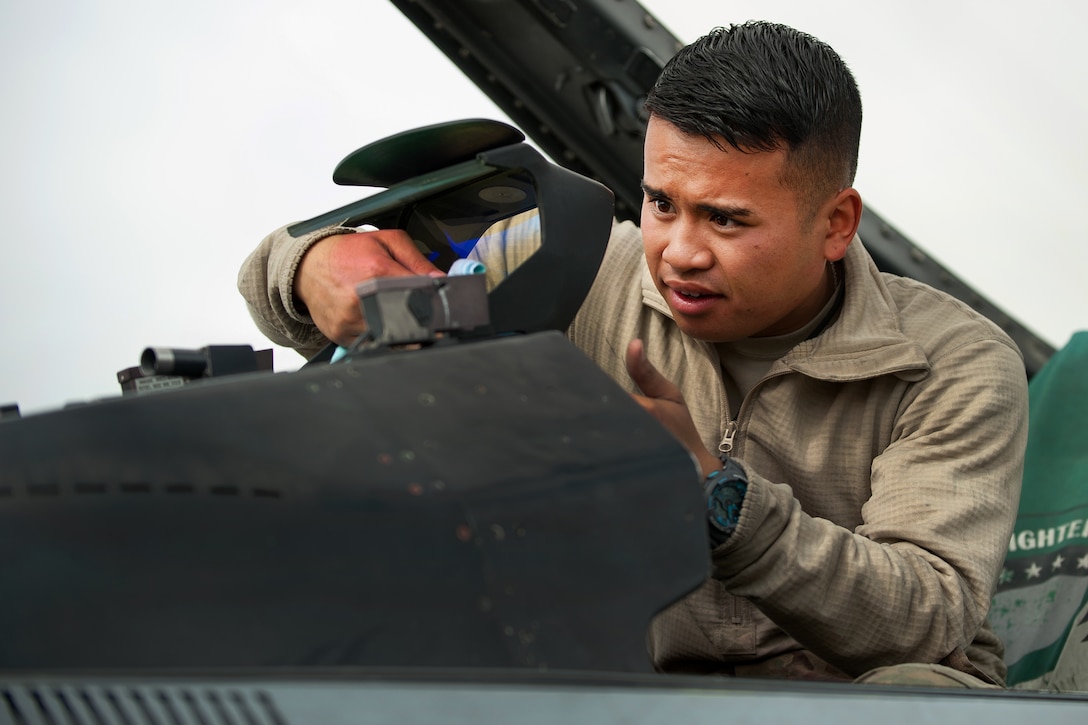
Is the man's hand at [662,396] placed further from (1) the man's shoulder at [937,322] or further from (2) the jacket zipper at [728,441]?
(1) the man's shoulder at [937,322]

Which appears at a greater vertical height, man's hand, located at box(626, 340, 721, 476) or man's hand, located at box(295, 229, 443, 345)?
man's hand, located at box(295, 229, 443, 345)

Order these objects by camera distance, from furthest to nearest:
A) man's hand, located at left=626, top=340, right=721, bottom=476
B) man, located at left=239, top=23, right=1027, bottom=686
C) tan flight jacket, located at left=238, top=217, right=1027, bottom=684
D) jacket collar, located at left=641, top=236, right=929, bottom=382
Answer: jacket collar, located at left=641, top=236, right=929, bottom=382, man, located at left=239, top=23, right=1027, bottom=686, tan flight jacket, located at left=238, top=217, right=1027, bottom=684, man's hand, located at left=626, top=340, right=721, bottom=476

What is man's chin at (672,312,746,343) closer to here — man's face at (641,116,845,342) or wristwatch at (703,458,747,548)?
man's face at (641,116,845,342)

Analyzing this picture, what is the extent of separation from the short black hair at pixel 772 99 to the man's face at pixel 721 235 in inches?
0.9

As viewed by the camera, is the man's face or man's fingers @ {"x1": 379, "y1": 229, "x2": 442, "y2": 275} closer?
man's fingers @ {"x1": 379, "y1": 229, "x2": 442, "y2": 275}

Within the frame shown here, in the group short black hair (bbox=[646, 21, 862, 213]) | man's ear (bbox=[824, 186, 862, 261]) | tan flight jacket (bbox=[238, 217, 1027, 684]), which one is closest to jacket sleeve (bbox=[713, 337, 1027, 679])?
tan flight jacket (bbox=[238, 217, 1027, 684])

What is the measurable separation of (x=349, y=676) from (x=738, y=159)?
0.98 m

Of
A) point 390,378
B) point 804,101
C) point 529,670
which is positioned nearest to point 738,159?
point 804,101

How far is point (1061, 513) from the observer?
210 cm

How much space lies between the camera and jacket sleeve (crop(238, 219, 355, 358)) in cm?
136

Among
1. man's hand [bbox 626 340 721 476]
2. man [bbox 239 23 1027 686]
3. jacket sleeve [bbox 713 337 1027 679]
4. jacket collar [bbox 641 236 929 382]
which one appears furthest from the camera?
jacket collar [bbox 641 236 929 382]

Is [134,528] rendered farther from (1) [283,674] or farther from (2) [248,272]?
(2) [248,272]

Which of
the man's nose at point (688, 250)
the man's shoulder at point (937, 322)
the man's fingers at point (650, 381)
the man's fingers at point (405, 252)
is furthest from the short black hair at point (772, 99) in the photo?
the man's fingers at point (650, 381)

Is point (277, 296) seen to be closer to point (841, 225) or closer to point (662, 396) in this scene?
point (662, 396)
